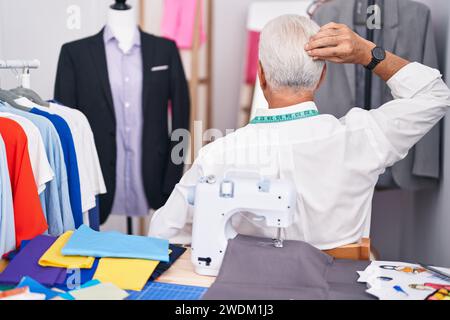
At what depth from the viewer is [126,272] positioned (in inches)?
53.1

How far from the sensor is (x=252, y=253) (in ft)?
4.42

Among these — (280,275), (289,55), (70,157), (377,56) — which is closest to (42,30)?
(70,157)

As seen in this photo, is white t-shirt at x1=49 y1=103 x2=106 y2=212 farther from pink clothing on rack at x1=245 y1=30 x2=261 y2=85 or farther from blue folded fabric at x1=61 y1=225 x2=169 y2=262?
pink clothing on rack at x1=245 y1=30 x2=261 y2=85

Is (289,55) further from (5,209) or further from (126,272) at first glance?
(5,209)

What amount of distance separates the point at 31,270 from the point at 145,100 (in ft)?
5.38

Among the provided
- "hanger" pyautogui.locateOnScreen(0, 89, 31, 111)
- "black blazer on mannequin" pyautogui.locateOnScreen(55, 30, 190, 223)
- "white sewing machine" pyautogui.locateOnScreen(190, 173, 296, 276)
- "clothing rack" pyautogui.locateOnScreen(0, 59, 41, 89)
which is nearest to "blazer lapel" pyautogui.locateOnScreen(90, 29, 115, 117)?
"black blazer on mannequin" pyautogui.locateOnScreen(55, 30, 190, 223)

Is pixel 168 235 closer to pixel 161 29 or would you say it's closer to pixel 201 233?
pixel 201 233

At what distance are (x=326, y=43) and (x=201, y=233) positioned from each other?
0.66 m

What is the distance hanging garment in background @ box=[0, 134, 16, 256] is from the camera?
63.1 inches

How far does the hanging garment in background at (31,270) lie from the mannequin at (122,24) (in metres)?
1.67

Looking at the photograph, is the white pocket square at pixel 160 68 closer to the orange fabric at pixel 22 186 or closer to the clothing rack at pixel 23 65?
the clothing rack at pixel 23 65

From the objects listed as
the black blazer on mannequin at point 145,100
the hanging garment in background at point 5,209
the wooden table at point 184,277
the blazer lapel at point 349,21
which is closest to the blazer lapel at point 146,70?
the black blazer on mannequin at point 145,100

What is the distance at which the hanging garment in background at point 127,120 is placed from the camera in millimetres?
2881

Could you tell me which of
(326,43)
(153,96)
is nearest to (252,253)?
(326,43)
